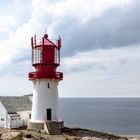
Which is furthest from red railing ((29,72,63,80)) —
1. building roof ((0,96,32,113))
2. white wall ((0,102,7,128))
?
white wall ((0,102,7,128))

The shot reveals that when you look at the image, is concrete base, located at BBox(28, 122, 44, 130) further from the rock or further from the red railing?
the red railing

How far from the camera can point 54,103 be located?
39.0 metres

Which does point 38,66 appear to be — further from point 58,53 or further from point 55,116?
point 55,116

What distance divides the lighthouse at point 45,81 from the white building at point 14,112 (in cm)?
299

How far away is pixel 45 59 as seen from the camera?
37719mm

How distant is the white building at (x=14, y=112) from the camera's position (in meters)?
40.7

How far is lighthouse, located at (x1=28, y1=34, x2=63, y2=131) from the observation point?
37.9 m

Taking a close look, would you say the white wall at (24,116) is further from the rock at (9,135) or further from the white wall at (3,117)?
the rock at (9,135)

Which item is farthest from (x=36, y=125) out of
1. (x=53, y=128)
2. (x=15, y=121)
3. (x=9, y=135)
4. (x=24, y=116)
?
(x=24, y=116)

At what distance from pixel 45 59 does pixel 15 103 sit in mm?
8349

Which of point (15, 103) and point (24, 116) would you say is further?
point (15, 103)

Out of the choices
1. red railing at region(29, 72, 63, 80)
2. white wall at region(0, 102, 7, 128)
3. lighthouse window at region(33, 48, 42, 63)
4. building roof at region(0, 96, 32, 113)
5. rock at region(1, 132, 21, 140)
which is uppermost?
lighthouse window at region(33, 48, 42, 63)

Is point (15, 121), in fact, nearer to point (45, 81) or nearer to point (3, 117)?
point (3, 117)

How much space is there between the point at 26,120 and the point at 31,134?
786 centimetres
